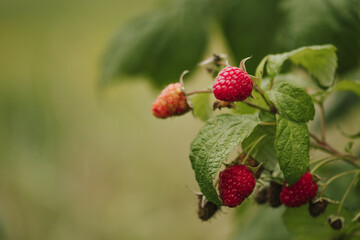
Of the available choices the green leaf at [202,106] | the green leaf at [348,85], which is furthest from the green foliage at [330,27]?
the green leaf at [202,106]

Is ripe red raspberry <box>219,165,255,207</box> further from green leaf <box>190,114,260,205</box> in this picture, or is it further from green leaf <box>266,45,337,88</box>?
green leaf <box>266,45,337,88</box>

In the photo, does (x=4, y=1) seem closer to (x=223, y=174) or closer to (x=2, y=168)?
(x=2, y=168)

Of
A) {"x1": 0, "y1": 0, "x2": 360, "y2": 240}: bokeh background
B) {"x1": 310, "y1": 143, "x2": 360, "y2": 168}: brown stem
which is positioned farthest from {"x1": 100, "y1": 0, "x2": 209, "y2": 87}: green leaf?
{"x1": 0, "y1": 0, "x2": 360, "y2": 240}: bokeh background

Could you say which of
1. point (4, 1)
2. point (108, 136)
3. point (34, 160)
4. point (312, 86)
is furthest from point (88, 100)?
point (312, 86)

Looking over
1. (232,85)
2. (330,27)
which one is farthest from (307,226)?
(330,27)

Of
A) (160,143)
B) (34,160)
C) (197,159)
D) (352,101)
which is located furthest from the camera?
(160,143)

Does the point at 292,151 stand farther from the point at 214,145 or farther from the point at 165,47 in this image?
the point at 165,47

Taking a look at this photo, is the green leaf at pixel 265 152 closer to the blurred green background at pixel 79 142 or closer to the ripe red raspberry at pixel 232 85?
the ripe red raspberry at pixel 232 85
